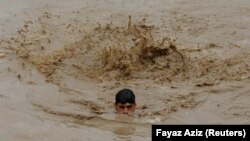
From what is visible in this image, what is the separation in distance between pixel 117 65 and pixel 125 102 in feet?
4.32

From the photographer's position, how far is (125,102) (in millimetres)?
6504

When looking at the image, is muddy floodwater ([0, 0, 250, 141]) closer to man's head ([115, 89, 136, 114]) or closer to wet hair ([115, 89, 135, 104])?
man's head ([115, 89, 136, 114])

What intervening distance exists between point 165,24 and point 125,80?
2121 mm

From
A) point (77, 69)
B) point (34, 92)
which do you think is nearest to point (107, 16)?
point (77, 69)

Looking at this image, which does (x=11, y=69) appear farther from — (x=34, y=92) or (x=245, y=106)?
(x=245, y=106)

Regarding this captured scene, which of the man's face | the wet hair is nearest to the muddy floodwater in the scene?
the man's face

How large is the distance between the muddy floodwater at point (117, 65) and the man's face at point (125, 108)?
7 centimetres

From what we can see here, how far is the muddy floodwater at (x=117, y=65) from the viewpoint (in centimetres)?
647
